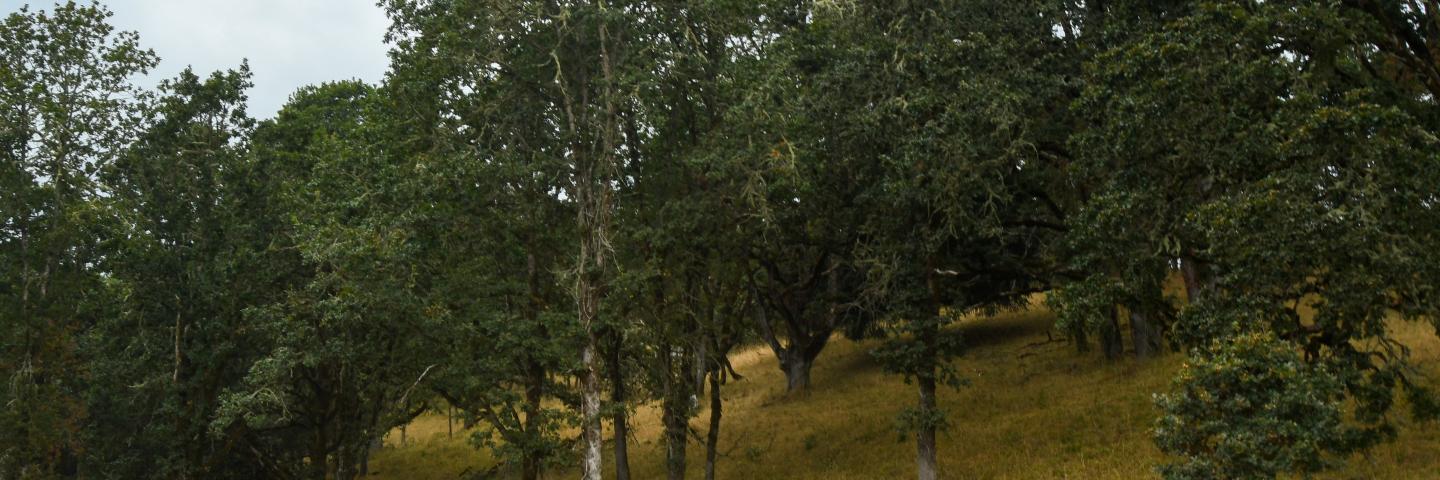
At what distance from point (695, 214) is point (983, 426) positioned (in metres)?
11.2

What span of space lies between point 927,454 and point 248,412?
52.1ft

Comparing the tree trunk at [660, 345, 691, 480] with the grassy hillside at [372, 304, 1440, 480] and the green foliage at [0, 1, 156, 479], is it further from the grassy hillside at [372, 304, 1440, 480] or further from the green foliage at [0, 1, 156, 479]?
the green foliage at [0, 1, 156, 479]

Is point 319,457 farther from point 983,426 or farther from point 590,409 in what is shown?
point 983,426

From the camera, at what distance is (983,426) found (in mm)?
26812

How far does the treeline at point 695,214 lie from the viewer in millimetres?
14345

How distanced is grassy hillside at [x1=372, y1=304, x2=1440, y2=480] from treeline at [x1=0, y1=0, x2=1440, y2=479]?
2067 millimetres

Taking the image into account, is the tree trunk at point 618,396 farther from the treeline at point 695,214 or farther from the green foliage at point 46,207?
the green foliage at point 46,207

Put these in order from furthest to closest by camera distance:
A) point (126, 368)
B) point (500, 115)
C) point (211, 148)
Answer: point (211, 148), point (126, 368), point (500, 115)

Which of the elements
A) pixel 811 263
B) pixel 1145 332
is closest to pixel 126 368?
pixel 811 263

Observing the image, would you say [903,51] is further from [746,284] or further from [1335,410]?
[1335,410]

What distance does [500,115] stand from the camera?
23.0 m

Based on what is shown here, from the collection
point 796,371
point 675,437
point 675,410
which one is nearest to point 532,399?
point 675,410

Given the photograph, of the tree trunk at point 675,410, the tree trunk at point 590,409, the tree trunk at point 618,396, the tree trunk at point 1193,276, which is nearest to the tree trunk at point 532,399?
the tree trunk at point 590,409

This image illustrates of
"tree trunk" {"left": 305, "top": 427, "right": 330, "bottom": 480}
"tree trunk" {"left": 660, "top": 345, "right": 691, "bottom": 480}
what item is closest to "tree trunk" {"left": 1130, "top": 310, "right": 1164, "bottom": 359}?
"tree trunk" {"left": 660, "top": 345, "right": 691, "bottom": 480}
